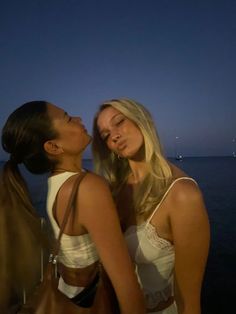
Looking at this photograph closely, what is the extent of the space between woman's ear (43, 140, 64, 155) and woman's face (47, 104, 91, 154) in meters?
0.02

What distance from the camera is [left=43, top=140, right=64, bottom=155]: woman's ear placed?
96.9 inches

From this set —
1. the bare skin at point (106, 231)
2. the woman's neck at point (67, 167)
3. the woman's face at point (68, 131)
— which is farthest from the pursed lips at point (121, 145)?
the bare skin at point (106, 231)

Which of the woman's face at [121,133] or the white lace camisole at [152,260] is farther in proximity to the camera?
the woman's face at [121,133]

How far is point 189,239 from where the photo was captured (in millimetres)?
2648

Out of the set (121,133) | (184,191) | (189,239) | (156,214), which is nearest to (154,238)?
(156,214)

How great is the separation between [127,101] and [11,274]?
2.39 meters

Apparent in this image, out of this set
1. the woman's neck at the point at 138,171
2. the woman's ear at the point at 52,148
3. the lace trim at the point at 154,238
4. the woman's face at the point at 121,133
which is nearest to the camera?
the woman's ear at the point at 52,148

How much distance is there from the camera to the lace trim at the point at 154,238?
285 centimetres

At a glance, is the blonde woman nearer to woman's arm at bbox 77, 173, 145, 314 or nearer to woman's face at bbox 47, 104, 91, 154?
woman's arm at bbox 77, 173, 145, 314

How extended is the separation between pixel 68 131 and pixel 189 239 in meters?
1.62

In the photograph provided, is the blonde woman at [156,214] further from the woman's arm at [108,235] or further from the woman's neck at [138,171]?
the woman's arm at [108,235]

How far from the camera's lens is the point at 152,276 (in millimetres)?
3033

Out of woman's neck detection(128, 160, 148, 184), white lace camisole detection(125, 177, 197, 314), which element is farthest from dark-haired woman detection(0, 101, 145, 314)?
woman's neck detection(128, 160, 148, 184)

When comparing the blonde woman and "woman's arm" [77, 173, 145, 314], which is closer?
"woman's arm" [77, 173, 145, 314]
